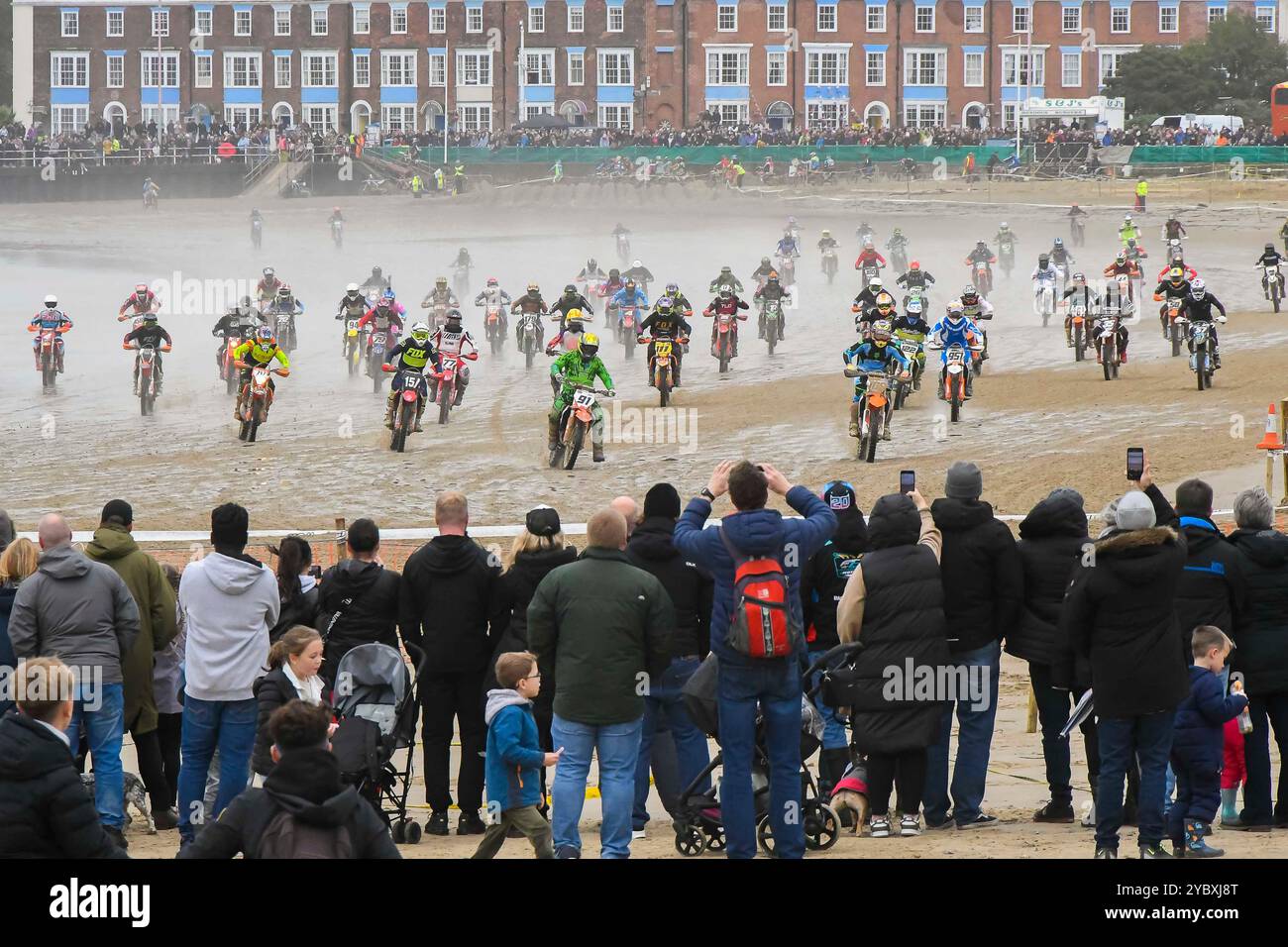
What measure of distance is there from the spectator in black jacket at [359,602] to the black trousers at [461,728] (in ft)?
1.00

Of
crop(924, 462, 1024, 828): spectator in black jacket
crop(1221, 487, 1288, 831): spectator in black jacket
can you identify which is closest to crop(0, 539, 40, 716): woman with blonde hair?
crop(924, 462, 1024, 828): spectator in black jacket

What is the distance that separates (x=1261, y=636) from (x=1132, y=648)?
48.8 inches

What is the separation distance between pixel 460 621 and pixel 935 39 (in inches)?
3345

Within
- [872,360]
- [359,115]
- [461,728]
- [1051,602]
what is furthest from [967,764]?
[359,115]

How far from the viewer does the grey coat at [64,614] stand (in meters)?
8.41

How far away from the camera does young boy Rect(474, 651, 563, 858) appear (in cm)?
794

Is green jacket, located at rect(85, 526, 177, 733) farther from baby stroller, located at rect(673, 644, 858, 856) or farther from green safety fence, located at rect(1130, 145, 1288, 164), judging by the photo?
green safety fence, located at rect(1130, 145, 1288, 164)

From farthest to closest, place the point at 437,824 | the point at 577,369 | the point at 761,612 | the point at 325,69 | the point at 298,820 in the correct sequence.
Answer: the point at 325,69 → the point at 577,369 → the point at 437,824 → the point at 761,612 → the point at 298,820

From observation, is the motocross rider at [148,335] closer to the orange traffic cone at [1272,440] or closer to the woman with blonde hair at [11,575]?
the orange traffic cone at [1272,440]

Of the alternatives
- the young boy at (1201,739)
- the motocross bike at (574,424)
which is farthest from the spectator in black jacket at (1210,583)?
the motocross bike at (574,424)

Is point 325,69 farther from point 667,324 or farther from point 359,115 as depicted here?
point 667,324

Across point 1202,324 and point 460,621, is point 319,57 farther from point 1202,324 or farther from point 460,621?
point 460,621

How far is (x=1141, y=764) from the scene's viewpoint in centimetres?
782

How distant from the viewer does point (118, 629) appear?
857 centimetres
